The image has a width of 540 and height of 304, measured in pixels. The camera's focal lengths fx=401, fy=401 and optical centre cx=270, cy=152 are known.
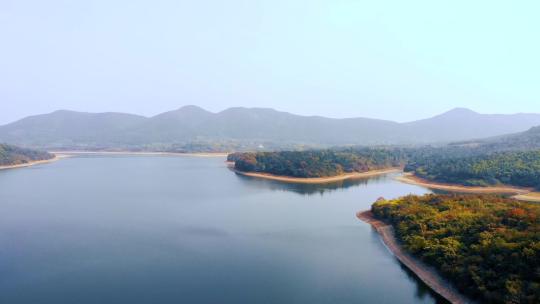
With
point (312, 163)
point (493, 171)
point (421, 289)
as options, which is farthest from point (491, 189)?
point (421, 289)

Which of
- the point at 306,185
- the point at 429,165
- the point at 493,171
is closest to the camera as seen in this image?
the point at 493,171

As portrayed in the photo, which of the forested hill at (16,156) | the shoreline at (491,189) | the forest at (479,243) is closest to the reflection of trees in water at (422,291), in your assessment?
the forest at (479,243)

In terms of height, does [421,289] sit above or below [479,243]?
below

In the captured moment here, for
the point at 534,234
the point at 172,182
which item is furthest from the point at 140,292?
the point at 172,182

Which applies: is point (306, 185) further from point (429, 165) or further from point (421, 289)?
point (421, 289)

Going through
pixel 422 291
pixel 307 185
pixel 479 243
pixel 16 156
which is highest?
pixel 16 156

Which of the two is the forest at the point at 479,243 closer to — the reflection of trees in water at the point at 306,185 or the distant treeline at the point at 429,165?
the reflection of trees in water at the point at 306,185

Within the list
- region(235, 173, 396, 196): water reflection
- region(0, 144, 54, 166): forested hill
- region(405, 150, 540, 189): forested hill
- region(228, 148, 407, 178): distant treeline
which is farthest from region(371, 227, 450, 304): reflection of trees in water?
region(0, 144, 54, 166): forested hill

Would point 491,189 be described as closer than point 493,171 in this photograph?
Yes
